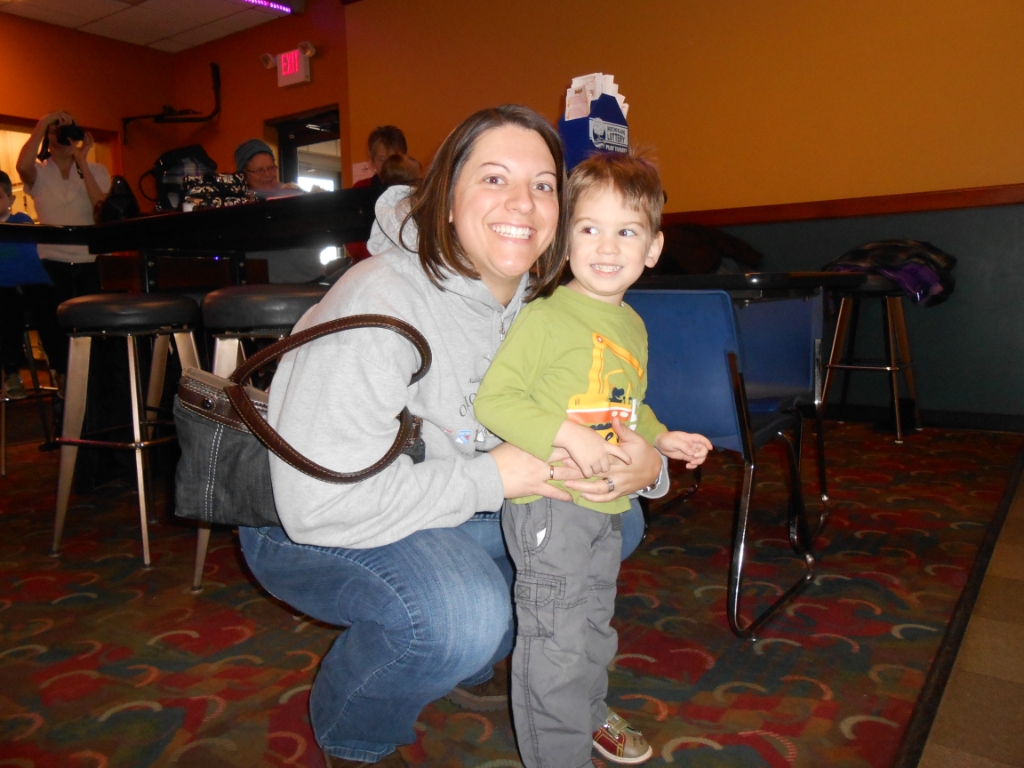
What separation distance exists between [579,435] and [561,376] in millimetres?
129

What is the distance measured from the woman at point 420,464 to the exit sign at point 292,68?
5851mm

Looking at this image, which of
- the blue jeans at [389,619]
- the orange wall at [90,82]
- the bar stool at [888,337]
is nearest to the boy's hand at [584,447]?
the blue jeans at [389,619]

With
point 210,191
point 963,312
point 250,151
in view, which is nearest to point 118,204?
point 250,151

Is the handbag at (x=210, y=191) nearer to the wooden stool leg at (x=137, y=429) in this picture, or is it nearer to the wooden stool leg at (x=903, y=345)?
the wooden stool leg at (x=137, y=429)

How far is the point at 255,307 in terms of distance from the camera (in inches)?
72.0

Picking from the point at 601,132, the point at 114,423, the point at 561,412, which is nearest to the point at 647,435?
the point at 561,412

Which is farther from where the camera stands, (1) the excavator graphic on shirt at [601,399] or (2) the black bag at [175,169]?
(2) the black bag at [175,169]

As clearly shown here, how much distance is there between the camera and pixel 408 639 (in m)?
0.97

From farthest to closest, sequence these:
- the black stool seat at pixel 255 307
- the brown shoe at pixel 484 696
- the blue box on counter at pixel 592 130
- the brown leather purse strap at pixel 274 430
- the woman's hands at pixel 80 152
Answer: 1. the woman's hands at pixel 80 152
2. the blue box on counter at pixel 592 130
3. the black stool seat at pixel 255 307
4. the brown shoe at pixel 484 696
5. the brown leather purse strap at pixel 274 430

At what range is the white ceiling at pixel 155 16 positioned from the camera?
6.18 metres

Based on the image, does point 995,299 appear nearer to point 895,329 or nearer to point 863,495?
point 895,329

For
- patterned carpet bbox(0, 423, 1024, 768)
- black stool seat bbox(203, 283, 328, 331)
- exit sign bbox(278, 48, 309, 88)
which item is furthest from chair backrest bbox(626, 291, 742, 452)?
exit sign bbox(278, 48, 309, 88)

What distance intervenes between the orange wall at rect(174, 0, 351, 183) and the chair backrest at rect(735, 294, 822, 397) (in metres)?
4.98

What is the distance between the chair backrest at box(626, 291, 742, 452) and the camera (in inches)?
57.8
